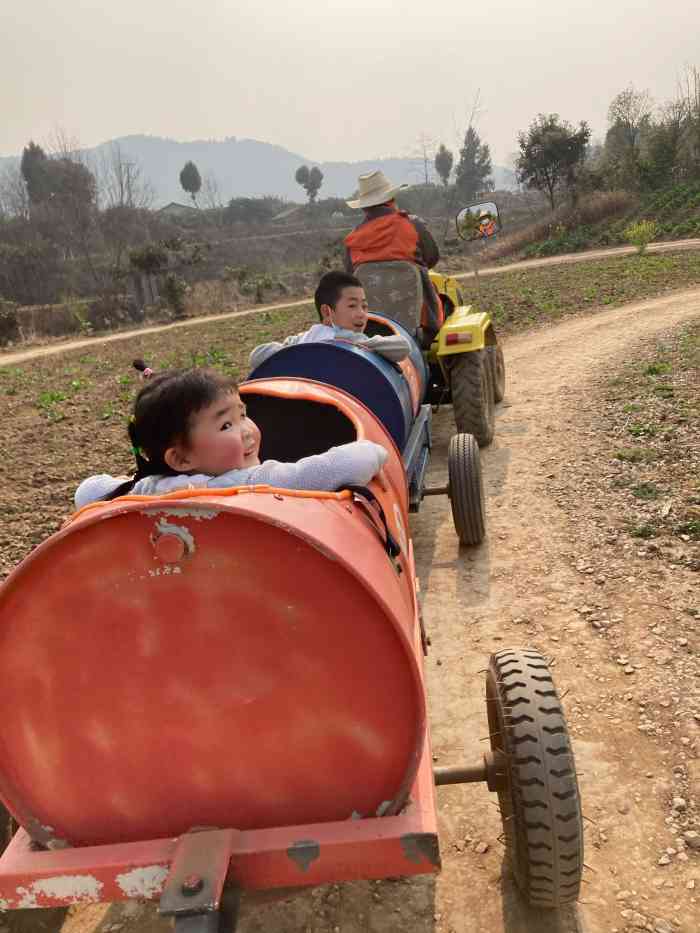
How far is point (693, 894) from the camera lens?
217 centimetres

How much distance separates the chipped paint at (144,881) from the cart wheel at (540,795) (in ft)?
3.24

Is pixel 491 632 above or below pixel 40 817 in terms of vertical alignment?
below

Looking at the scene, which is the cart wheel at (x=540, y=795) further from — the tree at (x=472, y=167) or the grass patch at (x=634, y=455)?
the tree at (x=472, y=167)

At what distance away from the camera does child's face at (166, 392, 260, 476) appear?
1935 millimetres

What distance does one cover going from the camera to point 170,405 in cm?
192

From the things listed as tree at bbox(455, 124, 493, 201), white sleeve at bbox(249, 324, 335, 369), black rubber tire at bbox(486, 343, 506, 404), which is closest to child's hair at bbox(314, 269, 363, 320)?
white sleeve at bbox(249, 324, 335, 369)

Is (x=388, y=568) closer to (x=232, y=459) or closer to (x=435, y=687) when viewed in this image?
(x=232, y=459)

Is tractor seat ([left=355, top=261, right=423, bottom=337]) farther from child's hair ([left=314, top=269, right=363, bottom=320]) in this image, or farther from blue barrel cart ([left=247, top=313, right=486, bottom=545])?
child's hair ([left=314, top=269, right=363, bottom=320])

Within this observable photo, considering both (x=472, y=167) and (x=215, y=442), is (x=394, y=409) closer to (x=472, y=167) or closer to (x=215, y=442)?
(x=215, y=442)

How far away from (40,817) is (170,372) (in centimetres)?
122

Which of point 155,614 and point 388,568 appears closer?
point 155,614

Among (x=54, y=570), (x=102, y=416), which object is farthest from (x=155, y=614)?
(x=102, y=416)

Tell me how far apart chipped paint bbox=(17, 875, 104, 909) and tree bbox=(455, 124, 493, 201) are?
65.7 m

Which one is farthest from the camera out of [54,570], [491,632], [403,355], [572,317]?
[572,317]
